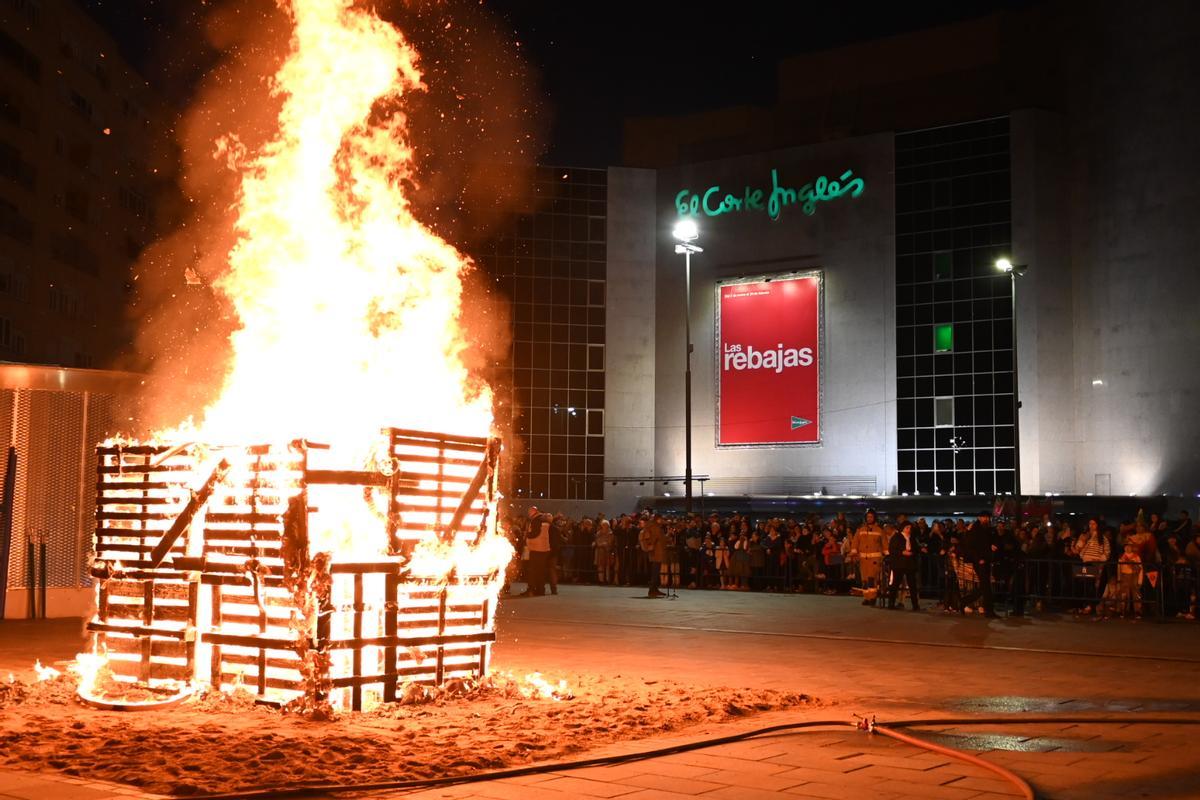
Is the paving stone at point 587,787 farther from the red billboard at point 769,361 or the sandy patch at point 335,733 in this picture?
the red billboard at point 769,361

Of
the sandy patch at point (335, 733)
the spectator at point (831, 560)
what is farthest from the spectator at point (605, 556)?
the sandy patch at point (335, 733)

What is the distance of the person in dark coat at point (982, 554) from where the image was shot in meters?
20.6

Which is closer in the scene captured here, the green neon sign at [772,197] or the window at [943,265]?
the window at [943,265]

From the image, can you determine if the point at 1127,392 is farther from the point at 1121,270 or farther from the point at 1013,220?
the point at 1013,220

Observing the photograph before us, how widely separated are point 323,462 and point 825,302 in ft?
131

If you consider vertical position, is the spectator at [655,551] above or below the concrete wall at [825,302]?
below

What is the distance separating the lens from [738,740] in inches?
343

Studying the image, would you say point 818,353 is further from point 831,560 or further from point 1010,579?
point 1010,579

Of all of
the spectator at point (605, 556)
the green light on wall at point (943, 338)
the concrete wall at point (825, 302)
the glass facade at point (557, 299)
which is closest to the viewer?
the spectator at point (605, 556)

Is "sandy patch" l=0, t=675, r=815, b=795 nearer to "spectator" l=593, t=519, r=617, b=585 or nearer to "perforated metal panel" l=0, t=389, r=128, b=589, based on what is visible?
"perforated metal panel" l=0, t=389, r=128, b=589

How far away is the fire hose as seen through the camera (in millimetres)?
7016

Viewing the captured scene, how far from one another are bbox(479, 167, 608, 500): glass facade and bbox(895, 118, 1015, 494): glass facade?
13582 millimetres

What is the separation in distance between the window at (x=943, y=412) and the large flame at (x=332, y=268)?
35.7 meters

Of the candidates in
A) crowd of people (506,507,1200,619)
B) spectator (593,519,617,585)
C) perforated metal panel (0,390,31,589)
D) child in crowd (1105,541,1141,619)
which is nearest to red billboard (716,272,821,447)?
crowd of people (506,507,1200,619)
